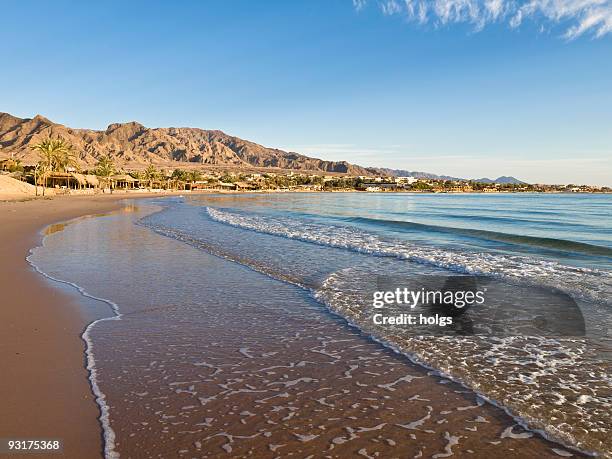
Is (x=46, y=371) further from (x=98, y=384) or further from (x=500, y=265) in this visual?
(x=500, y=265)

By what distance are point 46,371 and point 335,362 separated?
11.6 ft

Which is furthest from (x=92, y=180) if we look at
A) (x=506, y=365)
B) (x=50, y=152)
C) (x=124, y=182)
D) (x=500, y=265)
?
(x=506, y=365)

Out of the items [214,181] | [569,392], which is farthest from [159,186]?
[569,392]

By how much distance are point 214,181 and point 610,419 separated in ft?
575

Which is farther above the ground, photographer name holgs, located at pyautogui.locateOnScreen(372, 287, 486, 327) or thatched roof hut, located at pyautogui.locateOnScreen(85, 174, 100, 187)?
thatched roof hut, located at pyautogui.locateOnScreen(85, 174, 100, 187)

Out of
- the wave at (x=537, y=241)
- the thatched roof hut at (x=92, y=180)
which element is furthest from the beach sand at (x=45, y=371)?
the thatched roof hut at (x=92, y=180)

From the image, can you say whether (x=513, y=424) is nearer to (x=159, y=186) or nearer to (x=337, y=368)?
(x=337, y=368)

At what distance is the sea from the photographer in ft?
12.5

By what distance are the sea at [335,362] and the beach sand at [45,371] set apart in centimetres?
19

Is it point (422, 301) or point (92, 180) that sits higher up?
point (92, 180)

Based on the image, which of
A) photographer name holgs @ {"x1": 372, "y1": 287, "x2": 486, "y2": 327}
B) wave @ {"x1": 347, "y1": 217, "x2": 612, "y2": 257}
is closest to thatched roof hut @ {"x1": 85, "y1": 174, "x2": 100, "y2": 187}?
wave @ {"x1": 347, "y1": 217, "x2": 612, "y2": 257}

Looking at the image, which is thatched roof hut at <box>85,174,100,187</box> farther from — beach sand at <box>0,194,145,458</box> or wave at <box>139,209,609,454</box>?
wave at <box>139,209,609,454</box>

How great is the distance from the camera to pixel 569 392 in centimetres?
479

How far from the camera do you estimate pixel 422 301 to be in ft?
29.9
